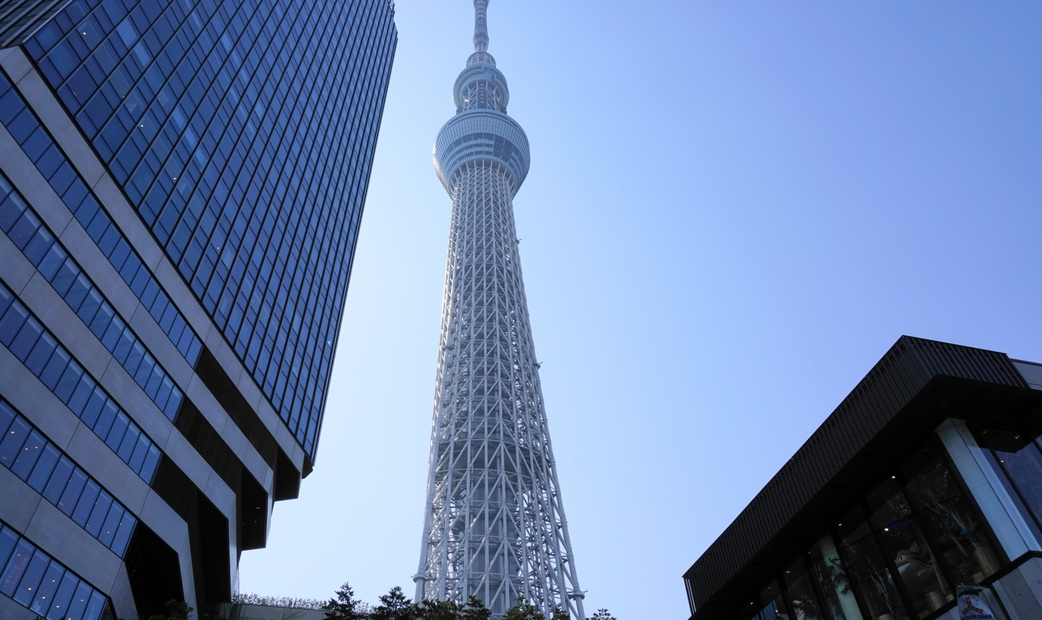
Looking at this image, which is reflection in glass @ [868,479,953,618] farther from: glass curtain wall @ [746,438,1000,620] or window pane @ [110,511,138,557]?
window pane @ [110,511,138,557]

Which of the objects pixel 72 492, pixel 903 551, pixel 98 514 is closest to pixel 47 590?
pixel 72 492

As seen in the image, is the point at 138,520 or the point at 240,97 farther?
the point at 240,97

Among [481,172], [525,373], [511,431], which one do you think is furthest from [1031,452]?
[481,172]

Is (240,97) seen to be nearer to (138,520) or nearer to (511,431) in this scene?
(138,520)

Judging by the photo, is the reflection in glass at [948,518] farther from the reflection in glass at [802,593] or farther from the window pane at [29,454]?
the window pane at [29,454]

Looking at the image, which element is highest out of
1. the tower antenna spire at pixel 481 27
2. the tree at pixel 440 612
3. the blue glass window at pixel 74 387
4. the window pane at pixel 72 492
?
the tower antenna spire at pixel 481 27

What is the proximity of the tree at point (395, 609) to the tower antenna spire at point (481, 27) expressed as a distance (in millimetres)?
149719

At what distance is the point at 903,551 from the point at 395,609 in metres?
19.5

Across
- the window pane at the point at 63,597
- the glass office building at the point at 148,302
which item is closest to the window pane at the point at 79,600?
the glass office building at the point at 148,302

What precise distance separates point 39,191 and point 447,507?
52489mm

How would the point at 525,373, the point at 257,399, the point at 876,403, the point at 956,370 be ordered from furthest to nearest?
1. the point at 525,373
2. the point at 257,399
3. the point at 876,403
4. the point at 956,370

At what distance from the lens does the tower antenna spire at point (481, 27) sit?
551 ft

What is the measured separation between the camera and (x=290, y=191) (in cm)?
6075

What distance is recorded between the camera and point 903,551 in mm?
19250
